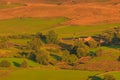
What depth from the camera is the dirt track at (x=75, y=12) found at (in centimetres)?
8162

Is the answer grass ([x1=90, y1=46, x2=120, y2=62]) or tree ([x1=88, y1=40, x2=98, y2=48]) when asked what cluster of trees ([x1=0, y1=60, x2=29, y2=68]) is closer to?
grass ([x1=90, y1=46, x2=120, y2=62])

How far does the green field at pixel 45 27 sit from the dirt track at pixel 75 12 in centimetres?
315

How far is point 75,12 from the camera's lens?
88.0 m

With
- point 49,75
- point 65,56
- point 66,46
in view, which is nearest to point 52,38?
point 66,46

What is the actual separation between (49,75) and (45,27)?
33678 mm

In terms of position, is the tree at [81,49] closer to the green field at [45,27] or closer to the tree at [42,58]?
the tree at [42,58]

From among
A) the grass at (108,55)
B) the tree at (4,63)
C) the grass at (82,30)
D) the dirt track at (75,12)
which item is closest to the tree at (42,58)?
the tree at (4,63)

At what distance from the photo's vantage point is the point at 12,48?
58781 millimetres

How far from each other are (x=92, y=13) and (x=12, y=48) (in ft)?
102

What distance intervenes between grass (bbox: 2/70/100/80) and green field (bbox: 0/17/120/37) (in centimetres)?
2254

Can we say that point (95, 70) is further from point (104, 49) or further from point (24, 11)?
point (24, 11)

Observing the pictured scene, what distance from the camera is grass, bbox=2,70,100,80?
42969mm

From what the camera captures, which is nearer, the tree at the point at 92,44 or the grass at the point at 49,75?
the grass at the point at 49,75

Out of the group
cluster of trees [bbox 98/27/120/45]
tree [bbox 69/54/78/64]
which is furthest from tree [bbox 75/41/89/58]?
cluster of trees [bbox 98/27/120/45]
